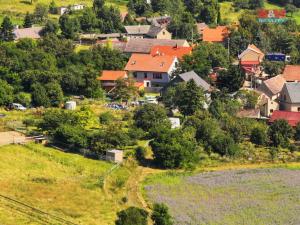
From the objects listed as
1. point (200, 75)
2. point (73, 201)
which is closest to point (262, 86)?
point (200, 75)

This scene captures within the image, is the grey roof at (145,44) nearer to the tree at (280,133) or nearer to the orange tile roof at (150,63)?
the orange tile roof at (150,63)

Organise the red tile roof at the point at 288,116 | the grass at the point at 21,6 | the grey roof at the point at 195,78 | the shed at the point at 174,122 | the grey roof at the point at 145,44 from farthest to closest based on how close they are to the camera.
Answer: the grass at the point at 21,6 < the grey roof at the point at 145,44 < the grey roof at the point at 195,78 < the red tile roof at the point at 288,116 < the shed at the point at 174,122

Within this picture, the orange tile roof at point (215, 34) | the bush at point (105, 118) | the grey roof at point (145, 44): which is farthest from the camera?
the orange tile roof at point (215, 34)

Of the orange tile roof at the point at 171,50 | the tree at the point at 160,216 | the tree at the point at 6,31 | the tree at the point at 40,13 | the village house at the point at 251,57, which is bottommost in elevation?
the tree at the point at 160,216

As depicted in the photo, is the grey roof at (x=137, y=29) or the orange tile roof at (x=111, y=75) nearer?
the orange tile roof at (x=111, y=75)

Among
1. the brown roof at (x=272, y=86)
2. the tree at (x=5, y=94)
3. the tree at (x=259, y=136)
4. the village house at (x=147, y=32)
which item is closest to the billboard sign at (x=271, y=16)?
the village house at (x=147, y=32)

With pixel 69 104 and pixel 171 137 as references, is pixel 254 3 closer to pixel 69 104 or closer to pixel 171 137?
pixel 69 104

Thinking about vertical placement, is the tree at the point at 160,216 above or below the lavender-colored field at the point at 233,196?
above
